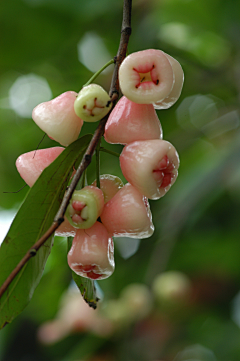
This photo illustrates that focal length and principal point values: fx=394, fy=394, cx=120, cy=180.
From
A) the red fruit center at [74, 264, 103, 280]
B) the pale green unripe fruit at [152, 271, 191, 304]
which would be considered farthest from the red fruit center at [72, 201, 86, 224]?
the pale green unripe fruit at [152, 271, 191, 304]

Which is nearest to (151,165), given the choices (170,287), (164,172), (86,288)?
(164,172)

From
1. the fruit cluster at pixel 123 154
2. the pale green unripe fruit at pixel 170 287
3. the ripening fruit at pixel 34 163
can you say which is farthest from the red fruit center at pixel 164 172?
the pale green unripe fruit at pixel 170 287

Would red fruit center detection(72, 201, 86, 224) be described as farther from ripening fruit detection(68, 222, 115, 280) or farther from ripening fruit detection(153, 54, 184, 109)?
ripening fruit detection(153, 54, 184, 109)

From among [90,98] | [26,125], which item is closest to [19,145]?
[26,125]

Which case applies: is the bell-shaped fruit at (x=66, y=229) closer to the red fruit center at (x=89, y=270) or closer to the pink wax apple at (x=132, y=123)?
the red fruit center at (x=89, y=270)

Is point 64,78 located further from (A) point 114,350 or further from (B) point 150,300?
(A) point 114,350

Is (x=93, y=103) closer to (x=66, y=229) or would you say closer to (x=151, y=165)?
(x=151, y=165)
